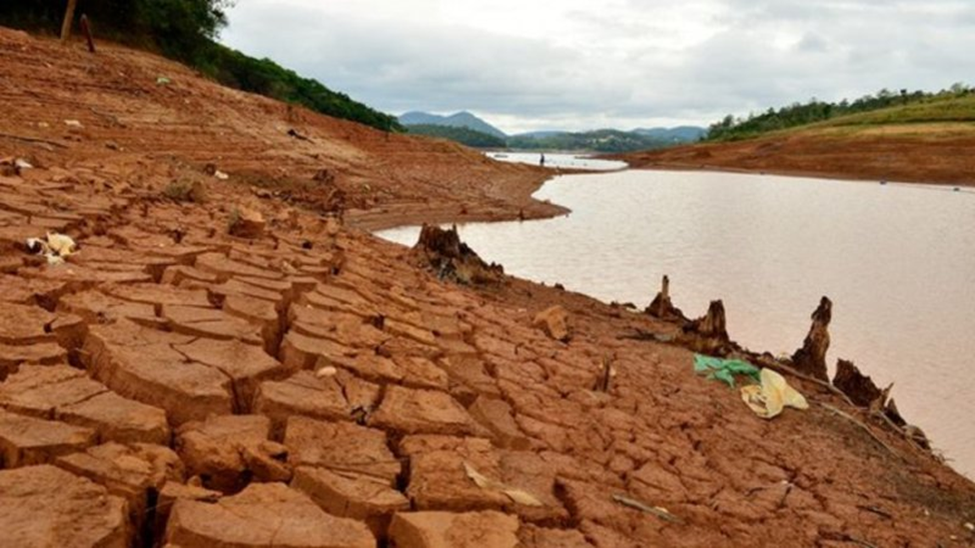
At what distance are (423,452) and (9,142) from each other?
8059 millimetres

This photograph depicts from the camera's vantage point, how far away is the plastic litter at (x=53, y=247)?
4.24 meters

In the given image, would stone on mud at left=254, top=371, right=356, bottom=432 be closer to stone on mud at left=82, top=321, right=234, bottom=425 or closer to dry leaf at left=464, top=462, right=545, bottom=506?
stone on mud at left=82, top=321, right=234, bottom=425

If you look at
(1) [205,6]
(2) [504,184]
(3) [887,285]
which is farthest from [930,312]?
(1) [205,6]

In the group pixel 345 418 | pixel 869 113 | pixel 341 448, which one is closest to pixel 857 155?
pixel 869 113

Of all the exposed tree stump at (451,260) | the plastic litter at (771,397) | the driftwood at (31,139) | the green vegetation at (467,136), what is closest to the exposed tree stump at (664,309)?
the exposed tree stump at (451,260)

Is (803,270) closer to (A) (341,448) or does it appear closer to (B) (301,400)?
(B) (301,400)

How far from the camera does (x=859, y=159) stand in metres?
48.4

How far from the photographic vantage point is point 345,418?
3072mm

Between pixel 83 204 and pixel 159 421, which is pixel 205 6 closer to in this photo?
pixel 83 204

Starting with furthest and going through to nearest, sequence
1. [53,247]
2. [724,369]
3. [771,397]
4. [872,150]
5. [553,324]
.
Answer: [872,150] → [553,324] → [724,369] → [771,397] → [53,247]

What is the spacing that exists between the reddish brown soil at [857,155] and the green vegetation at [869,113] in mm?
3803

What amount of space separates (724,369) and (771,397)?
529mm

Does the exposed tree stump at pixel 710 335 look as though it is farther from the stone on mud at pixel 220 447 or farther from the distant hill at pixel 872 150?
the distant hill at pixel 872 150

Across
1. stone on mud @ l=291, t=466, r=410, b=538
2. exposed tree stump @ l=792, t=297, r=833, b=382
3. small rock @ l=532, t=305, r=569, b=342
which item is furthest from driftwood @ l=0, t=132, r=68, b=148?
exposed tree stump @ l=792, t=297, r=833, b=382
